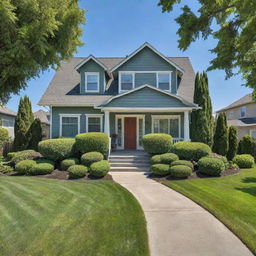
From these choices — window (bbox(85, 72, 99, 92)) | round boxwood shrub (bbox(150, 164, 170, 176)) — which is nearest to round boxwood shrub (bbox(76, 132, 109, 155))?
round boxwood shrub (bbox(150, 164, 170, 176))

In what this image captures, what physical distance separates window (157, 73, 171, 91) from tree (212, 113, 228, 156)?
4469mm

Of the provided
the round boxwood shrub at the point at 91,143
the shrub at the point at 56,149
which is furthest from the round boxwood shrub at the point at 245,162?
the shrub at the point at 56,149

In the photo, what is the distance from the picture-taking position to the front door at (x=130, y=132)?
14648mm

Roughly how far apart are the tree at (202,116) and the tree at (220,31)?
8.95 m

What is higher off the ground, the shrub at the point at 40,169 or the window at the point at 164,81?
the window at the point at 164,81

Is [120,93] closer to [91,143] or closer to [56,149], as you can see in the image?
[91,143]

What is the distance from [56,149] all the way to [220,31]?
879cm

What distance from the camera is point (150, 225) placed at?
4059 mm

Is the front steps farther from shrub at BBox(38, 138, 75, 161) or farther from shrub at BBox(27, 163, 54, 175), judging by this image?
shrub at BBox(27, 163, 54, 175)

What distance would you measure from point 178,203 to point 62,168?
21.0ft

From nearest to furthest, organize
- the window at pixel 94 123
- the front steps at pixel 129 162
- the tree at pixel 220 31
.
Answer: the tree at pixel 220 31 < the front steps at pixel 129 162 < the window at pixel 94 123

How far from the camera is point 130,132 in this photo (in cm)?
1470

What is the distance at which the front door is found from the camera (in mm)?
14648

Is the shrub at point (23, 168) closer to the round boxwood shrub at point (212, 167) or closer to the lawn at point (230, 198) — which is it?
the lawn at point (230, 198)
